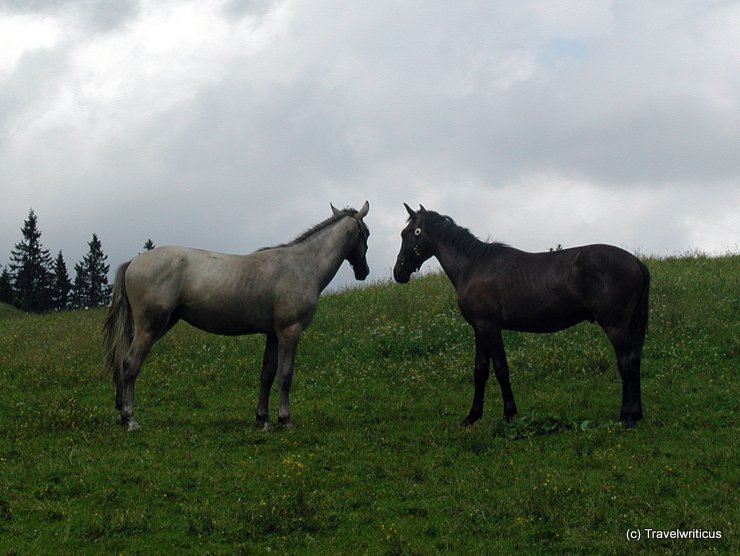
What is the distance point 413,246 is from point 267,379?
143 inches

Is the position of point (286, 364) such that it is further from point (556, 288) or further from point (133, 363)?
point (556, 288)

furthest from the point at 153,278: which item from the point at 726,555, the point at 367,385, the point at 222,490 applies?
the point at 726,555

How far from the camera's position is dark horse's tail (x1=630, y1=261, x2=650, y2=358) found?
41.8 ft

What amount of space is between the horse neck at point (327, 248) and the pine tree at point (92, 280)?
59221 mm

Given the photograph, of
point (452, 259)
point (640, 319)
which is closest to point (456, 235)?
point (452, 259)

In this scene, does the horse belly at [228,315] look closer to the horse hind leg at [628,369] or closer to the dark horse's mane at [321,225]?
the dark horse's mane at [321,225]

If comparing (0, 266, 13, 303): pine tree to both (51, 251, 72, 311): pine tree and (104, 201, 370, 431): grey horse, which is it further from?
(104, 201, 370, 431): grey horse

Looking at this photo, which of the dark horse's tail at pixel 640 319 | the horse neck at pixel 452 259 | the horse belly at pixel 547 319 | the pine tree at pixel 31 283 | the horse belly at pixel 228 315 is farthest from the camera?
the pine tree at pixel 31 283

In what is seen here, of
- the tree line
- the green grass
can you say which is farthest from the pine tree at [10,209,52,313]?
the green grass

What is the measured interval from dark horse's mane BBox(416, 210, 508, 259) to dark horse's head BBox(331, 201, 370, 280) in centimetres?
108

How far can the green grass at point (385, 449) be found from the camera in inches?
342

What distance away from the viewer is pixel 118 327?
14.1 m

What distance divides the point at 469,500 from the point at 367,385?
316 inches

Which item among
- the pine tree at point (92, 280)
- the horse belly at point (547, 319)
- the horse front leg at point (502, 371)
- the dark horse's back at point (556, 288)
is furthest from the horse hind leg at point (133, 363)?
the pine tree at point (92, 280)
